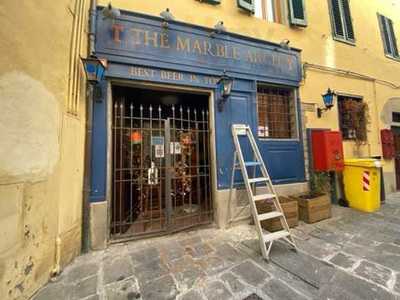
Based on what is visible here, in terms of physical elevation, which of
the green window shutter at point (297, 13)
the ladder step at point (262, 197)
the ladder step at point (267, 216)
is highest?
the green window shutter at point (297, 13)

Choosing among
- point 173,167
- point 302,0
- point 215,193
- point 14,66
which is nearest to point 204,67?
point 173,167

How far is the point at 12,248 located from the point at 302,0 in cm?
713

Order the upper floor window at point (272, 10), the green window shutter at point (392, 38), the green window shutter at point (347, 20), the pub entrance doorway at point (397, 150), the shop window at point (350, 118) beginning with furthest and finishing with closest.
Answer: the green window shutter at point (392, 38)
the pub entrance doorway at point (397, 150)
the green window shutter at point (347, 20)
the shop window at point (350, 118)
the upper floor window at point (272, 10)

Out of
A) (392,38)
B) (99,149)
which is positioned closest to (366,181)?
(99,149)

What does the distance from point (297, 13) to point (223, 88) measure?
10.5 ft

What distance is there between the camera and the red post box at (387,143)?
5.91 metres

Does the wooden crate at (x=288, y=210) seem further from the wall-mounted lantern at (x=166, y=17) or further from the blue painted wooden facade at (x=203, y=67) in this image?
the wall-mounted lantern at (x=166, y=17)

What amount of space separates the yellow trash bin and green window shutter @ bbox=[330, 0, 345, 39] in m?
3.76

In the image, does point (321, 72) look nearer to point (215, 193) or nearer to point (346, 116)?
point (346, 116)

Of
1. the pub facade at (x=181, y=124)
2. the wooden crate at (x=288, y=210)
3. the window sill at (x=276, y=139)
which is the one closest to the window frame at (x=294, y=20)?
the pub facade at (x=181, y=124)

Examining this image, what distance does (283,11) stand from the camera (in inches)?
195

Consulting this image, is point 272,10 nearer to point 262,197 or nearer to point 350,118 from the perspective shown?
point 350,118

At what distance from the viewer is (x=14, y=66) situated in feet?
5.98

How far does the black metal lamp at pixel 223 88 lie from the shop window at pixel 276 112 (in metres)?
1.07
